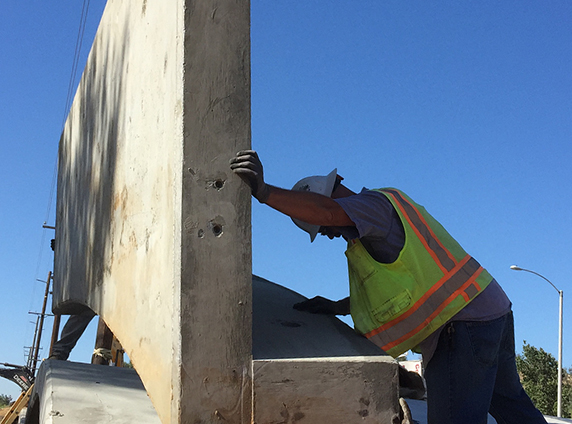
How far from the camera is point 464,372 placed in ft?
10.9

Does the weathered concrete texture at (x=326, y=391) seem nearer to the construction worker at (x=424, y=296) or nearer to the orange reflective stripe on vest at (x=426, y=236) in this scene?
the construction worker at (x=424, y=296)

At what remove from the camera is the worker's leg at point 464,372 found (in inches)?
130

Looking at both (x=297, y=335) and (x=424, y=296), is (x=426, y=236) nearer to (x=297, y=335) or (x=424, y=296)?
(x=424, y=296)

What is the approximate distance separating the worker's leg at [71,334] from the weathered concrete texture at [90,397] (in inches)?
133

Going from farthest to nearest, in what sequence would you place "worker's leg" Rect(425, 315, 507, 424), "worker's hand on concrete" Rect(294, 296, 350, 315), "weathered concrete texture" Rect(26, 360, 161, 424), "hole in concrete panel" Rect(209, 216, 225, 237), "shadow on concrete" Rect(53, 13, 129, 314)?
"shadow on concrete" Rect(53, 13, 129, 314) → "worker's hand on concrete" Rect(294, 296, 350, 315) → "worker's leg" Rect(425, 315, 507, 424) → "weathered concrete texture" Rect(26, 360, 161, 424) → "hole in concrete panel" Rect(209, 216, 225, 237)

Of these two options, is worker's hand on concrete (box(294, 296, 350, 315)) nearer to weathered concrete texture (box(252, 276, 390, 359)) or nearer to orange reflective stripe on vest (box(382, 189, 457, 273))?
weathered concrete texture (box(252, 276, 390, 359))

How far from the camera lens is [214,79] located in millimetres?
2998

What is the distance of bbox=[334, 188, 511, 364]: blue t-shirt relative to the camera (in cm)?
334

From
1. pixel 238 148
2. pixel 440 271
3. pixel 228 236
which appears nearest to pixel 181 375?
pixel 228 236

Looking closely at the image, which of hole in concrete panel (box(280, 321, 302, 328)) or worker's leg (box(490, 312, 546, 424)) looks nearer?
hole in concrete panel (box(280, 321, 302, 328))

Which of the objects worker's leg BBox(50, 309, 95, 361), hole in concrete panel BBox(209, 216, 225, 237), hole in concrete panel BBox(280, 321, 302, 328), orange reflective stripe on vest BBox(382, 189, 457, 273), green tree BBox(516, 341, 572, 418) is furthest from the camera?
green tree BBox(516, 341, 572, 418)

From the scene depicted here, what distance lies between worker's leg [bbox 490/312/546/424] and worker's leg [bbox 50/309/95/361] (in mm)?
5733

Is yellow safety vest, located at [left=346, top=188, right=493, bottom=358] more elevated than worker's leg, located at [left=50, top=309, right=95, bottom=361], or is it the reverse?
worker's leg, located at [left=50, top=309, right=95, bottom=361]

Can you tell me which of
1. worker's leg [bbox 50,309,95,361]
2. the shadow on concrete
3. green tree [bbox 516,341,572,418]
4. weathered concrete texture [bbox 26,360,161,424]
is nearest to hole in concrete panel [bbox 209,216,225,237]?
weathered concrete texture [bbox 26,360,161,424]
